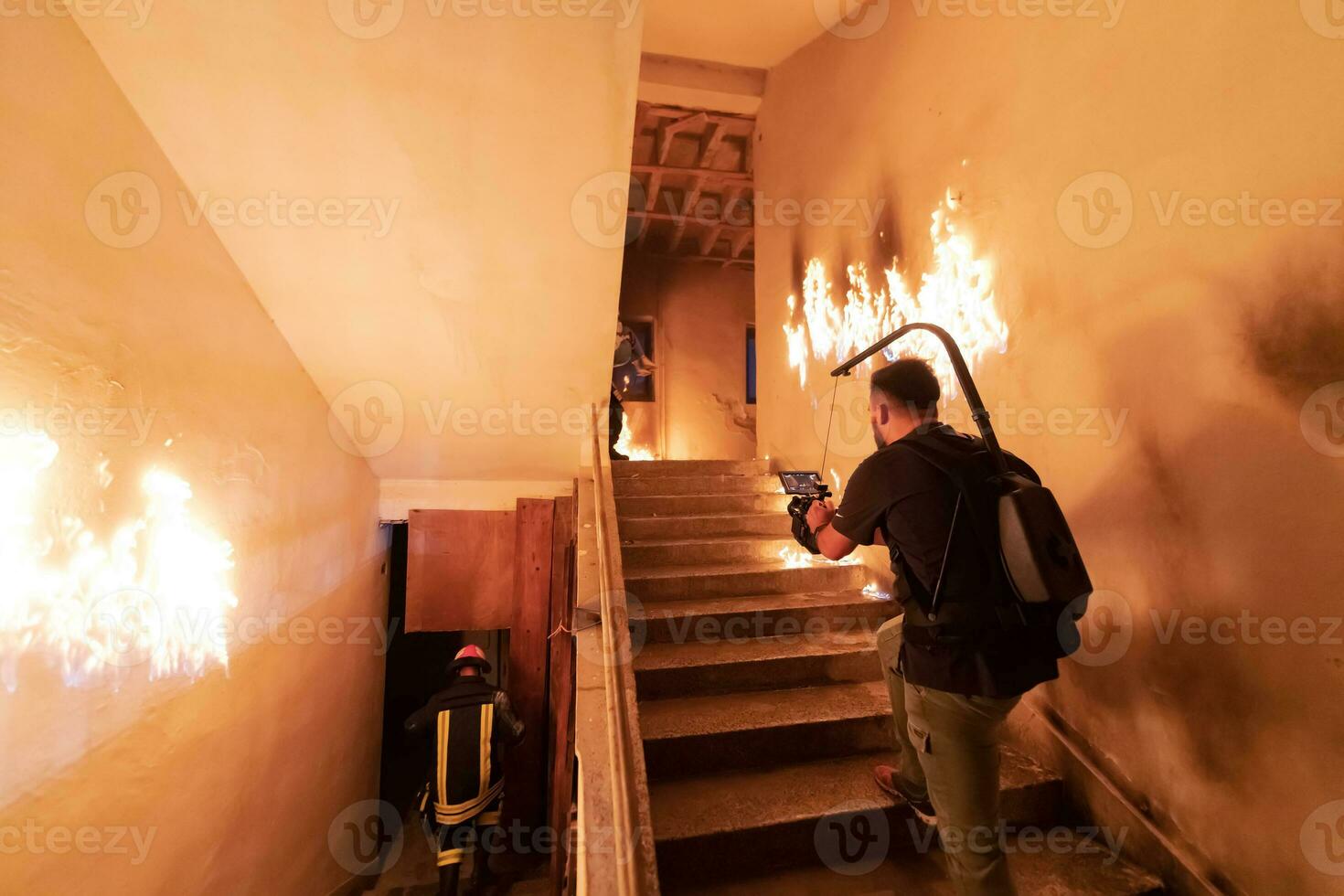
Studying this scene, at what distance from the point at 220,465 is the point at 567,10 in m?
2.76

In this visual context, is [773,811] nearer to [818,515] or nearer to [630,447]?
[818,515]

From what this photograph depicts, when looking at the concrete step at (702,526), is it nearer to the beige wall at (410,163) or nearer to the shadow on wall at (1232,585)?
the beige wall at (410,163)

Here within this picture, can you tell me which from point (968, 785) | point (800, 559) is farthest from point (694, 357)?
point (968, 785)

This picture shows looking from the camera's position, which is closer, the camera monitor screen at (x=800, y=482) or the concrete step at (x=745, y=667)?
the camera monitor screen at (x=800, y=482)

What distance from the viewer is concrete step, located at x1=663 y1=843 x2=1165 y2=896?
1.83m

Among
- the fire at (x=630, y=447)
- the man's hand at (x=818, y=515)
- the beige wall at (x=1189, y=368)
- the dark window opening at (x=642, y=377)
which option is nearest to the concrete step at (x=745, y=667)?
the beige wall at (x=1189, y=368)

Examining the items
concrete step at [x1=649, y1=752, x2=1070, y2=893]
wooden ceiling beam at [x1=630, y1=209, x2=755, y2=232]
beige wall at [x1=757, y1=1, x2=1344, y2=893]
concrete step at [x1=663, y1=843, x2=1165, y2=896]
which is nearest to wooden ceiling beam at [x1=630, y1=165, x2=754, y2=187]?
wooden ceiling beam at [x1=630, y1=209, x2=755, y2=232]


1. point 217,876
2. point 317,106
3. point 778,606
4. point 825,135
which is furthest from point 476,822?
point 825,135

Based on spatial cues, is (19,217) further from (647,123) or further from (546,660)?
(647,123)

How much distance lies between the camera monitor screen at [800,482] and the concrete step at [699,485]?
171 cm

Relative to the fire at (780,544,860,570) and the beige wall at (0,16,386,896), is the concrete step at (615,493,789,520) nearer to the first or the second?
the fire at (780,544,860,570)

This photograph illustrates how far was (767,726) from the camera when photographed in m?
2.35

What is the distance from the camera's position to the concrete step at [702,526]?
3768 mm

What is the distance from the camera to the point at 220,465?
8.86 ft
